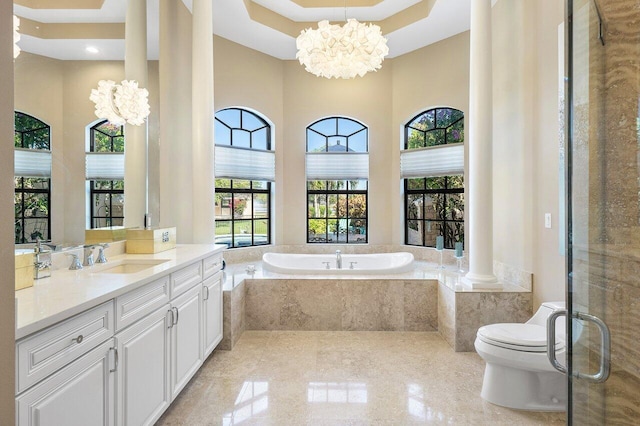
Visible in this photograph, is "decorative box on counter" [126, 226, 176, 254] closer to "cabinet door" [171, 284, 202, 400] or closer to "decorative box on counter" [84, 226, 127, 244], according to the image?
"decorative box on counter" [84, 226, 127, 244]

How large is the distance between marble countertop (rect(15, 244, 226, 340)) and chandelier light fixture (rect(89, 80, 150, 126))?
100 centimetres

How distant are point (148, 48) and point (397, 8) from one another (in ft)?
9.80

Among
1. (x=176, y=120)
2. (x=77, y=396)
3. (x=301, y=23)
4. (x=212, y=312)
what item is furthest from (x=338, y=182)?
(x=77, y=396)

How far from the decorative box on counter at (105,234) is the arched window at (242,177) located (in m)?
2.00

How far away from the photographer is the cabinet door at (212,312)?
2609 millimetres

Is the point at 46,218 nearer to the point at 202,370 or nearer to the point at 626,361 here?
the point at 202,370

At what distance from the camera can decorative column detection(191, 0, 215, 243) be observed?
3387mm

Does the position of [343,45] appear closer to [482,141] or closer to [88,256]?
[482,141]

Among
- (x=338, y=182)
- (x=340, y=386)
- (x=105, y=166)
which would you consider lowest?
(x=340, y=386)

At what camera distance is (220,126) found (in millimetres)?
4648

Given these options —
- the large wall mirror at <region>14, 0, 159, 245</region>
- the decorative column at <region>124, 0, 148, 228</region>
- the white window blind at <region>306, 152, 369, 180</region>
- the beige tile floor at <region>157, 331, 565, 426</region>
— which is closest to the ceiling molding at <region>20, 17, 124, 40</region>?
the large wall mirror at <region>14, 0, 159, 245</region>

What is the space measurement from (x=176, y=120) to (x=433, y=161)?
125 inches

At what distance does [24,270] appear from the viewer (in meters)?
1.56

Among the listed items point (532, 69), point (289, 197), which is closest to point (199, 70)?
point (289, 197)
